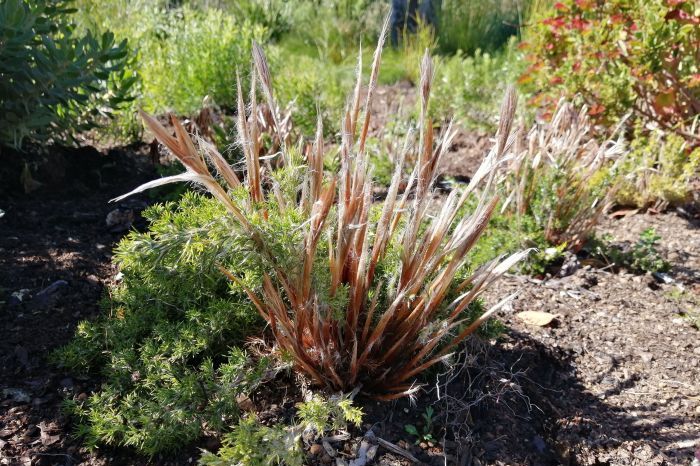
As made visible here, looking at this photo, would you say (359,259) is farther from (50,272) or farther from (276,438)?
(50,272)

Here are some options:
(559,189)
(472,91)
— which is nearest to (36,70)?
(559,189)

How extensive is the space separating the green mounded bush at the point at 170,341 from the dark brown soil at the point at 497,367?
Result: 0.41ft

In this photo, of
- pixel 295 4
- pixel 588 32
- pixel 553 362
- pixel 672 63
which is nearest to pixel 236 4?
pixel 295 4

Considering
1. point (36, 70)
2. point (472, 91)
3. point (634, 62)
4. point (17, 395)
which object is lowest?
point (472, 91)

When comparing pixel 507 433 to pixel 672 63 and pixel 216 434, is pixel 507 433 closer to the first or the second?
pixel 216 434

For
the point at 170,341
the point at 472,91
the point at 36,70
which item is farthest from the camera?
the point at 472,91

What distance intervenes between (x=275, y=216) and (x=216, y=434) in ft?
2.41

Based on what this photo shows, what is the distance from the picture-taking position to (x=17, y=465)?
1890mm

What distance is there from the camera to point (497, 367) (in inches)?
87.1

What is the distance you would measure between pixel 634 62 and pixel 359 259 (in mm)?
3055

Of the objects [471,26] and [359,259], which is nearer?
[359,259]

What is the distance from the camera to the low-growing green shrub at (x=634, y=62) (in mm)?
3908

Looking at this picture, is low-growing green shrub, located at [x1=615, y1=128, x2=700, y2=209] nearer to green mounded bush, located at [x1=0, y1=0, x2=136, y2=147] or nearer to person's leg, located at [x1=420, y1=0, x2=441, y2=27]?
green mounded bush, located at [x1=0, y1=0, x2=136, y2=147]

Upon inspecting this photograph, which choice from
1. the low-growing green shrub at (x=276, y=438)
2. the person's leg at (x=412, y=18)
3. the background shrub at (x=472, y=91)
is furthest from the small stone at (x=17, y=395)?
the person's leg at (x=412, y=18)
